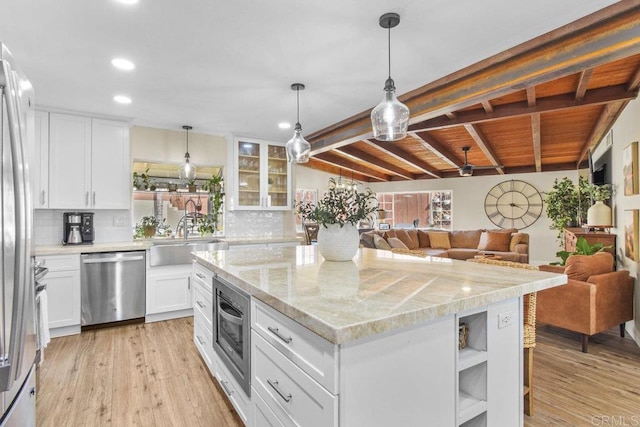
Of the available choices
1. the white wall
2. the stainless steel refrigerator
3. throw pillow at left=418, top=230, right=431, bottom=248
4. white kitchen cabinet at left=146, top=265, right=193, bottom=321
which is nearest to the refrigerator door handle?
the stainless steel refrigerator

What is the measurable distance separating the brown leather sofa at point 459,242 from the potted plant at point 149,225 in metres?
3.68

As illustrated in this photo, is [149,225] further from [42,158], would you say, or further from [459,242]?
[459,242]

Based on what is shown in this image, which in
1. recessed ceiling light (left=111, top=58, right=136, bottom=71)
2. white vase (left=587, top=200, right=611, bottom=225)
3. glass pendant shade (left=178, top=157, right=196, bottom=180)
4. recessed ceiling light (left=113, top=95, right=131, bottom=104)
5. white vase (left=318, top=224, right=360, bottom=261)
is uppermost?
recessed ceiling light (left=111, top=58, right=136, bottom=71)

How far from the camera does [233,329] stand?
80.4 inches

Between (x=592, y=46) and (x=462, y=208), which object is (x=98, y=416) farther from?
(x=462, y=208)

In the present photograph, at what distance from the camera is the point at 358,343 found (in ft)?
3.69

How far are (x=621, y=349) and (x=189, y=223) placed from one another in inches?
202

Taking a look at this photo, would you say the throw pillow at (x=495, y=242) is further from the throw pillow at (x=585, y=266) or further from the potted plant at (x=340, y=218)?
the potted plant at (x=340, y=218)

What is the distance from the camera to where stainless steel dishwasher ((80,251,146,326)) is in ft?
12.1

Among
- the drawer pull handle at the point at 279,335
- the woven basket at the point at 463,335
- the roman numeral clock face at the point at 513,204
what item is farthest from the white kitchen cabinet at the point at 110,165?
the roman numeral clock face at the point at 513,204

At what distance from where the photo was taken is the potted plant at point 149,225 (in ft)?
15.2

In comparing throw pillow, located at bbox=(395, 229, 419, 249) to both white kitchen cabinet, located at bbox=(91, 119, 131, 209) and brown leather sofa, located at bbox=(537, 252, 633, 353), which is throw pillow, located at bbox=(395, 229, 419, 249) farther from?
white kitchen cabinet, located at bbox=(91, 119, 131, 209)

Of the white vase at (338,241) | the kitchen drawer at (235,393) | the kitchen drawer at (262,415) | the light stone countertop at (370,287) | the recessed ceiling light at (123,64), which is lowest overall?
the kitchen drawer at (235,393)

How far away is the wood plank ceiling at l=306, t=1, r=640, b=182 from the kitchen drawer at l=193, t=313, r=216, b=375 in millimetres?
2833
